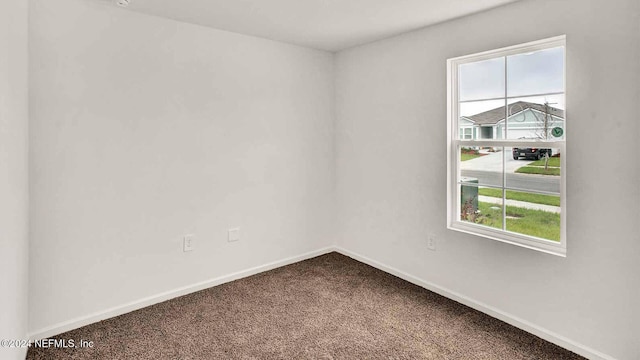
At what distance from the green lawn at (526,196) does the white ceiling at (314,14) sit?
1.34 metres

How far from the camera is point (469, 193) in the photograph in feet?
9.60

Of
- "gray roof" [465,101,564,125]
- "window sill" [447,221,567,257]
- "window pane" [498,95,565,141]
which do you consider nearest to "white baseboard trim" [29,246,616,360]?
"window sill" [447,221,567,257]

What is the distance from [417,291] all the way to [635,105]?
78.6 inches

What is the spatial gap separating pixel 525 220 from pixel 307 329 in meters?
1.75

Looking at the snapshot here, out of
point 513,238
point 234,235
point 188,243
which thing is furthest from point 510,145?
point 188,243

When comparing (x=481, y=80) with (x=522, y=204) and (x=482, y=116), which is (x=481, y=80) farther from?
(x=522, y=204)

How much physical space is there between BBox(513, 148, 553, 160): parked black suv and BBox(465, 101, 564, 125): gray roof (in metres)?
0.25

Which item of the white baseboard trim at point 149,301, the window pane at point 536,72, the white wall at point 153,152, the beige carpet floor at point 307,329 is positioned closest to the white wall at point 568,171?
the window pane at point 536,72

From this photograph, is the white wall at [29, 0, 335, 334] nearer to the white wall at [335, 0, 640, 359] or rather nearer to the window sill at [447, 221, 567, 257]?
the white wall at [335, 0, 640, 359]

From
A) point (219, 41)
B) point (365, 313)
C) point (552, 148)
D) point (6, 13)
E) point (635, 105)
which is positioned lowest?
point (365, 313)

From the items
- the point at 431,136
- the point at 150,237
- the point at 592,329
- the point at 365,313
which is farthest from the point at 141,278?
the point at 592,329

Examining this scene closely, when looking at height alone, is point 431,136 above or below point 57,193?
above

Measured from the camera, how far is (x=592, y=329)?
2152mm

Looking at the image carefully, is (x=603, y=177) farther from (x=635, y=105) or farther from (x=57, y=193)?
(x=57, y=193)
